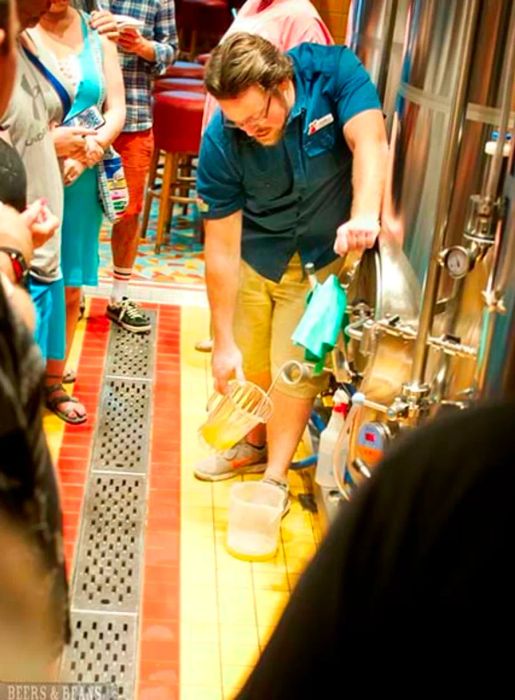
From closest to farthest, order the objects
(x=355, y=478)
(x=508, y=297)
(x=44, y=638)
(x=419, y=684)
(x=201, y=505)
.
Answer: (x=419, y=684) < (x=44, y=638) < (x=508, y=297) < (x=355, y=478) < (x=201, y=505)

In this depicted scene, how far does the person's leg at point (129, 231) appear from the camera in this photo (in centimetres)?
533

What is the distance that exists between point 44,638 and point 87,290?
4.43 metres

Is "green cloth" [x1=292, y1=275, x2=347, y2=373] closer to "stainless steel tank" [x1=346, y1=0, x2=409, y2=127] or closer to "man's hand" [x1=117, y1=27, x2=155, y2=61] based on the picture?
"stainless steel tank" [x1=346, y1=0, x2=409, y2=127]

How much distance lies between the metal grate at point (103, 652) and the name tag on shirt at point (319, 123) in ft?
5.36

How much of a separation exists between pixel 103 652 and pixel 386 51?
2173 mm

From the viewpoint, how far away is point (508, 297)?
8.26 ft

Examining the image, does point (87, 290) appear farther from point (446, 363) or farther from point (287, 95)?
point (446, 363)

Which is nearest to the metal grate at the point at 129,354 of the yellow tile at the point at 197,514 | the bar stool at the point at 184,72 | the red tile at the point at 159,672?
the yellow tile at the point at 197,514

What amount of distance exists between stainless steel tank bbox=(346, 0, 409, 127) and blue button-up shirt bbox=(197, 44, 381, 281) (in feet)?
0.45

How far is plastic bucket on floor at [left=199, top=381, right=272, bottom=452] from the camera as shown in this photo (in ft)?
12.8

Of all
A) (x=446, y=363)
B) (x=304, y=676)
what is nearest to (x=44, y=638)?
(x=304, y=676)

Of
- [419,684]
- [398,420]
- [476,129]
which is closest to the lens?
[419,684]

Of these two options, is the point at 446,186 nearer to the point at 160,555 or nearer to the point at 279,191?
the point at 279,191

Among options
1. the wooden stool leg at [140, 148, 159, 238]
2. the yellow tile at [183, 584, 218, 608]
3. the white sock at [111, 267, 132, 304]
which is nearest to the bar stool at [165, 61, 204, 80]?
the wooden stool leg at [140, 148, 159, 238]
